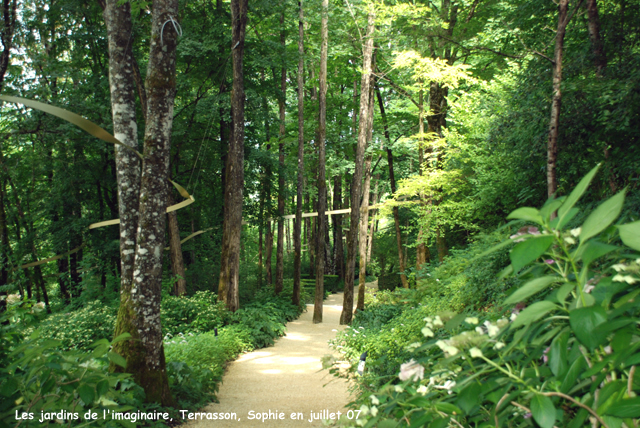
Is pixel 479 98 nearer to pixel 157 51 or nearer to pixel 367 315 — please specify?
pixel 367 315

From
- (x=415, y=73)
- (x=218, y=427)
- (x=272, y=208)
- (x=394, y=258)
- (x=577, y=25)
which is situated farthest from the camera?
(x=394, y=258)

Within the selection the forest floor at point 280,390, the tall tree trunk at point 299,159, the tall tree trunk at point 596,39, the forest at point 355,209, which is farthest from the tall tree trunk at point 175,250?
the tall tree trunk at point 596,39

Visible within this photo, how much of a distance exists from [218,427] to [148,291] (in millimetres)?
1816

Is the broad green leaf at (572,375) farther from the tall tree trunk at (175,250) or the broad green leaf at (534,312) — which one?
the tall tree trunk at (175,250)

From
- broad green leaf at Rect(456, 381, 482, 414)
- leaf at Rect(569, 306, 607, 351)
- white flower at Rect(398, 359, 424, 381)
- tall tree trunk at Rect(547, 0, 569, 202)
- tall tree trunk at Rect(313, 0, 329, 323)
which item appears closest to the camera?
leaf at Rect(569, 306, 607, 351)

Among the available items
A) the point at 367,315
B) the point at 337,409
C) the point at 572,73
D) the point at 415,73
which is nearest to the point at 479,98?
the point at 415,73

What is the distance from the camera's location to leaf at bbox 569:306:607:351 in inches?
23.0

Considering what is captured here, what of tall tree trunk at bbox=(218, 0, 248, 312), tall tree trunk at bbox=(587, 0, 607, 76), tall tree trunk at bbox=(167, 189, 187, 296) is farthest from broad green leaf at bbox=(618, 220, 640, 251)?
tall tree trunk at bbox=(167, 189, 187, 296)

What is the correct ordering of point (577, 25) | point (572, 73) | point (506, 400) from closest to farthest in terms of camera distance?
1. point (506, 400)
2. point (572, 73)
3. point (577, 25)

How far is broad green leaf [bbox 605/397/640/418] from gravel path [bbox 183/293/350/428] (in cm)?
268

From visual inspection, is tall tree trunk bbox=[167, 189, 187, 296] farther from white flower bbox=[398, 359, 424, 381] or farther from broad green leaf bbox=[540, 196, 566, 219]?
broad green leaf bbox=[540, 196, 566, 219]

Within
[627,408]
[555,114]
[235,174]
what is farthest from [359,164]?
[627,408]

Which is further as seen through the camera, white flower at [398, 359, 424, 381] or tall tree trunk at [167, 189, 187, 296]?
tall tree trunk at [167, 189, 187, 296]

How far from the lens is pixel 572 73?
6180 mm
